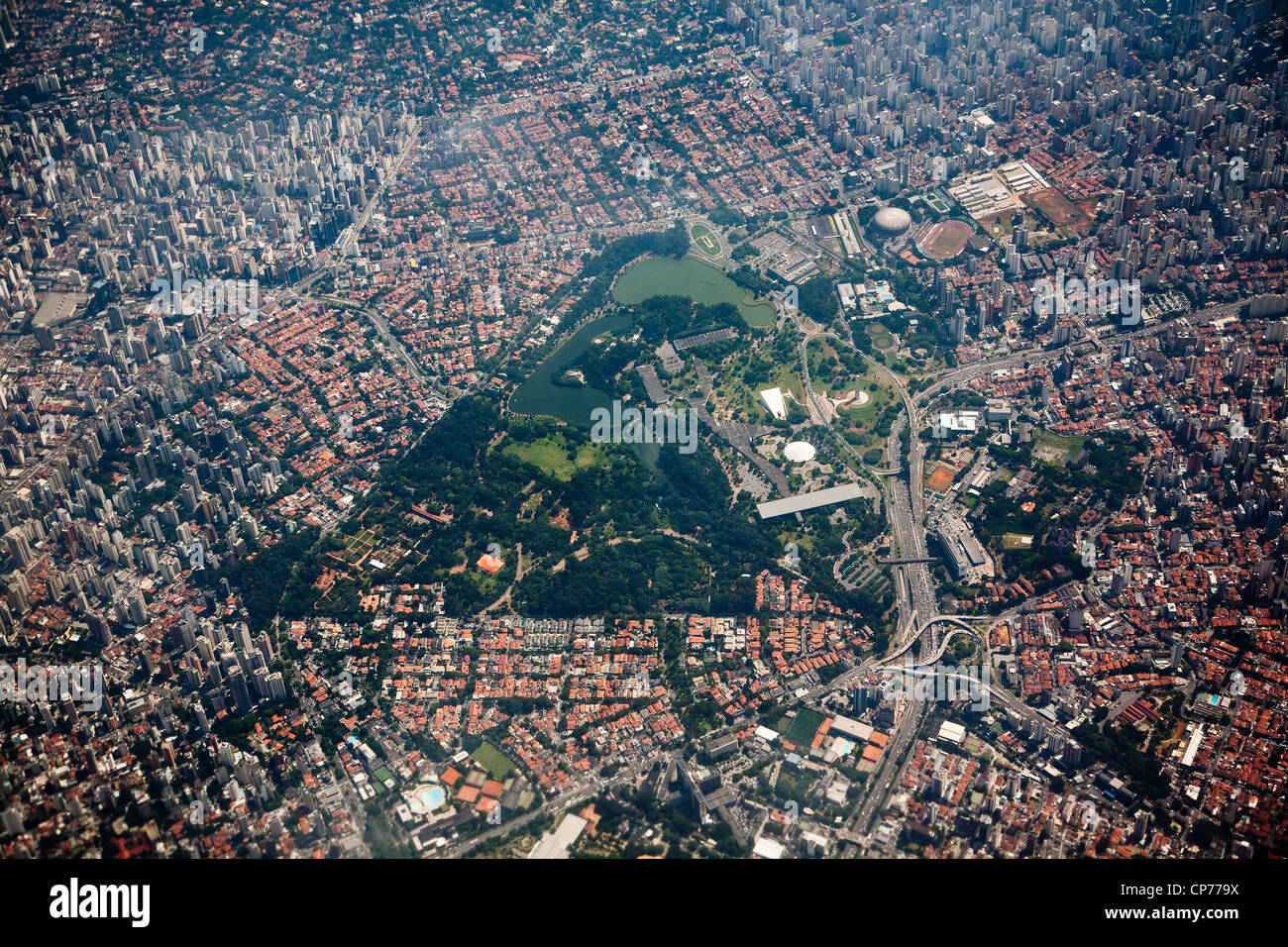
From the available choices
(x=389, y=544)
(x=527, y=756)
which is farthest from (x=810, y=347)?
(x=527, y=756)

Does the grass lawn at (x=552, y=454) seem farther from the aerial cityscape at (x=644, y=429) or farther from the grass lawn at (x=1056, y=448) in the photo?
the grass lawn at (x=1056, y=448)

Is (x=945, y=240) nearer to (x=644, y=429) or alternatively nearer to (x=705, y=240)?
(x=705, y=240)

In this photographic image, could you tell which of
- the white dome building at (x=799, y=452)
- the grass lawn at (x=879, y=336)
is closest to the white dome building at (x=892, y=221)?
the grass lawn at (x=879, y=336)

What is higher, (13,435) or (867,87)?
(867,87)

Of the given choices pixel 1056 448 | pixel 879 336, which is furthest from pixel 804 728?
pixel 879 336

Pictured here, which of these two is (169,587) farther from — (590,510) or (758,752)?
(758,752)

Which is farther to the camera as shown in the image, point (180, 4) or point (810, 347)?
point (180, 4)
